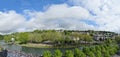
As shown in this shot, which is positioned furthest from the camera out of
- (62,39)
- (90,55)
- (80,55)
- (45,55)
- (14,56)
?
(62,39)

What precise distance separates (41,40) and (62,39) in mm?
13759

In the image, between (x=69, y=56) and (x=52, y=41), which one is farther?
(x=52, y=41)

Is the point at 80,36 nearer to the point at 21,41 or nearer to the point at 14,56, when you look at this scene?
the point at 21,41

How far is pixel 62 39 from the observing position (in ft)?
458

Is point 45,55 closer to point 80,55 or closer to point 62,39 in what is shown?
point 80,55

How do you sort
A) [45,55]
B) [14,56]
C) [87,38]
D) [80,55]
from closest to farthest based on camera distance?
[14,56] → [45,55] → [80,55] → [87,38]

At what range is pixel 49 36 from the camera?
5842 inches

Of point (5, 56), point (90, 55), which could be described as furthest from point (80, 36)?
point (5, 56)

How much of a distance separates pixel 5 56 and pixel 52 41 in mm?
102834

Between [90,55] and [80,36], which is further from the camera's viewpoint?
[80,36]

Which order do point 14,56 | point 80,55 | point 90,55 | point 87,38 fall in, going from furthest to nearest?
point 87,38 < point 90,55 < point 80,55 < point 14,56

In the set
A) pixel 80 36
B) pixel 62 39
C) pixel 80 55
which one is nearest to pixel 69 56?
pixel 80 55

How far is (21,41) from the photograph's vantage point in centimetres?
14812

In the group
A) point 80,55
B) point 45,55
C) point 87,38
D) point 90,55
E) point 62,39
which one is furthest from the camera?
point 87,38
